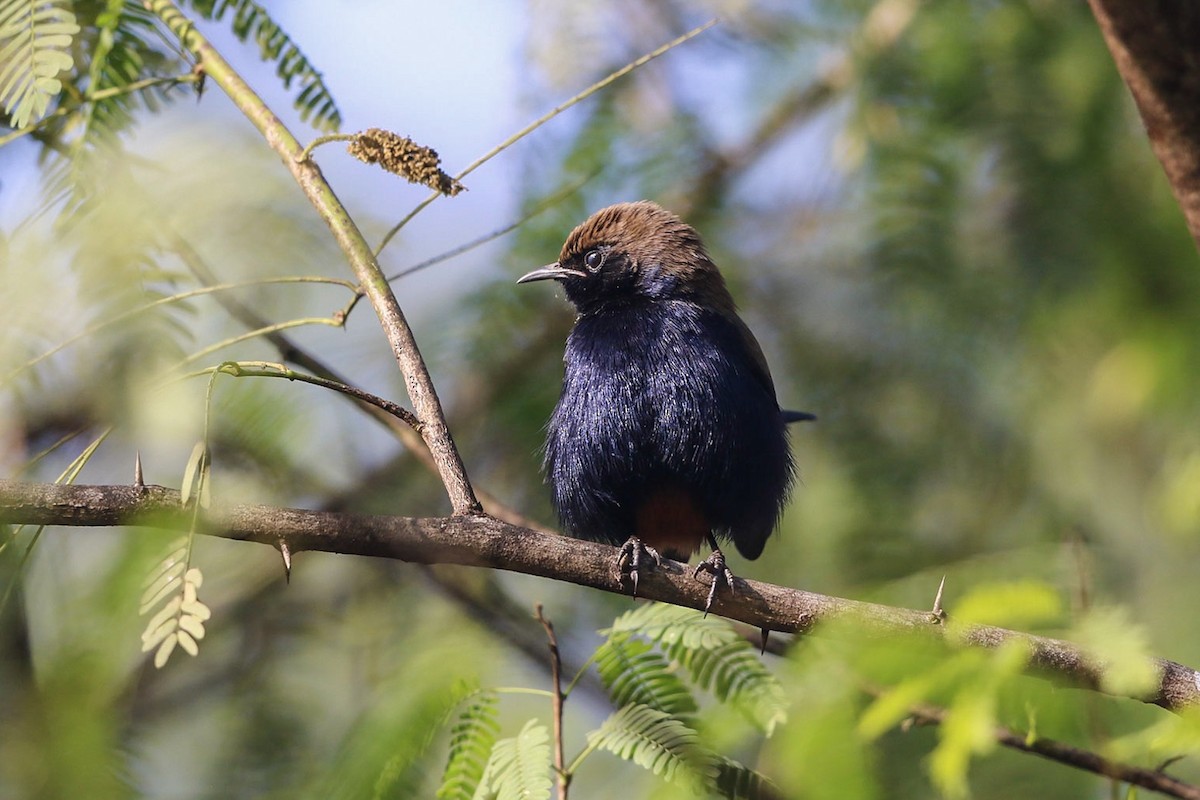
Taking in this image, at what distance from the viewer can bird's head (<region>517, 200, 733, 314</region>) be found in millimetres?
4754

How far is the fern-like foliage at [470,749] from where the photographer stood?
2.71 metres

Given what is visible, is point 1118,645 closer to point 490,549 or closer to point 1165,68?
point 1165,68

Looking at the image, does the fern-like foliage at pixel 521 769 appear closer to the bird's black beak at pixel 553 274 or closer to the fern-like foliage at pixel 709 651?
the fern-like foliage at pixel 709 651

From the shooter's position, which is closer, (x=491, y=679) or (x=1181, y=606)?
(x=491, y=679)

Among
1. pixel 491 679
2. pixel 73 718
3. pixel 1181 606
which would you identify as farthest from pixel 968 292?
pixel 73 718

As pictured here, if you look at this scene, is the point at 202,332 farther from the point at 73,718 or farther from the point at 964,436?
the point at 964,436

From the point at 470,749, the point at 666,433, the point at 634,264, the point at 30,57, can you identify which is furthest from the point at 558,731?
the point at 634,264

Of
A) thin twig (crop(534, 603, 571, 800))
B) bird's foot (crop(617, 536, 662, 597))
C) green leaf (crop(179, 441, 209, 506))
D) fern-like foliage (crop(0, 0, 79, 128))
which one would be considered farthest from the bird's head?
green leaf (crop(179, 441, 209, 506))

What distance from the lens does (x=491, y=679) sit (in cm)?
317

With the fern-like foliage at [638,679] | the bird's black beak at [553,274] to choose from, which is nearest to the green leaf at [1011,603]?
the fern-like foliage at [638,679]

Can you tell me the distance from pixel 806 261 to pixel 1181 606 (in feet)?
7.85

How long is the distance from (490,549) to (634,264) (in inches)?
97.9

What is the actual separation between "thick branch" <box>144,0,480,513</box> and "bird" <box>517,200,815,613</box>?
1.34 meters

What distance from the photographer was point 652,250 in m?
4.88
